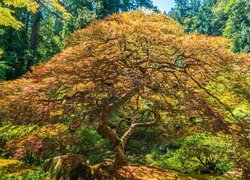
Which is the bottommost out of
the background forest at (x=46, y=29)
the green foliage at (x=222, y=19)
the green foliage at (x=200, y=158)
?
the green foliage at (x=200, y=158)

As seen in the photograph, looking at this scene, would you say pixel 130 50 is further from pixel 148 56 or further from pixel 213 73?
pixel 213 73

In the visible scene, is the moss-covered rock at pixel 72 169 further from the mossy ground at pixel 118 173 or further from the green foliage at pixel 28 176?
the green foliage at pixel 28 176

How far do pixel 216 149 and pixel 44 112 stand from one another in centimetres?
403

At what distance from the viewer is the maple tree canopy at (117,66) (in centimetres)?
412

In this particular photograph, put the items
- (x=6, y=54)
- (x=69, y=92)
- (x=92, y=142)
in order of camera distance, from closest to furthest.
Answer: (x=69, y=92) < (x=92, y=142) < (x=6, y=54)

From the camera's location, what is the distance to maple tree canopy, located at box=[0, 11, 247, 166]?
4117 mm

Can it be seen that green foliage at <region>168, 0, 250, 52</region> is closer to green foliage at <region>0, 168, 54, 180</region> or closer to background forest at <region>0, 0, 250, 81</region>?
background forest at <region>0, 0, 250, 81</region>

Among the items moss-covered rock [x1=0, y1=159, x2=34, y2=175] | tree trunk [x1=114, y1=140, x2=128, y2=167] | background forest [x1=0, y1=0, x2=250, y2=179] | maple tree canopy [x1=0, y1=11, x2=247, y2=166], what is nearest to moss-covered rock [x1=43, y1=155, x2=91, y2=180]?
background forest [x1=0, y1=0, x2=250, y2=179]

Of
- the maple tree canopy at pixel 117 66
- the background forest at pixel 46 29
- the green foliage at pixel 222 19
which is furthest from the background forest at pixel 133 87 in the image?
the background forest at pixel 46 29

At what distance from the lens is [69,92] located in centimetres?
520

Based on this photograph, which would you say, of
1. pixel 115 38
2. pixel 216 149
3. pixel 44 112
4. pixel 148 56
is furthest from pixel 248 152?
pixel 44 112

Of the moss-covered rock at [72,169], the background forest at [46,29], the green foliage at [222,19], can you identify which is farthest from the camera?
the green foliage at [222,19]

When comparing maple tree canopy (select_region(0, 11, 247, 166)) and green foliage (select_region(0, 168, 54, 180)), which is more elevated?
maple tree canopy (select_region(0, 11, 247, 166))

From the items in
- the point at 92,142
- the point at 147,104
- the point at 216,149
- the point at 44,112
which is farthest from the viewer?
the point at 92,142
